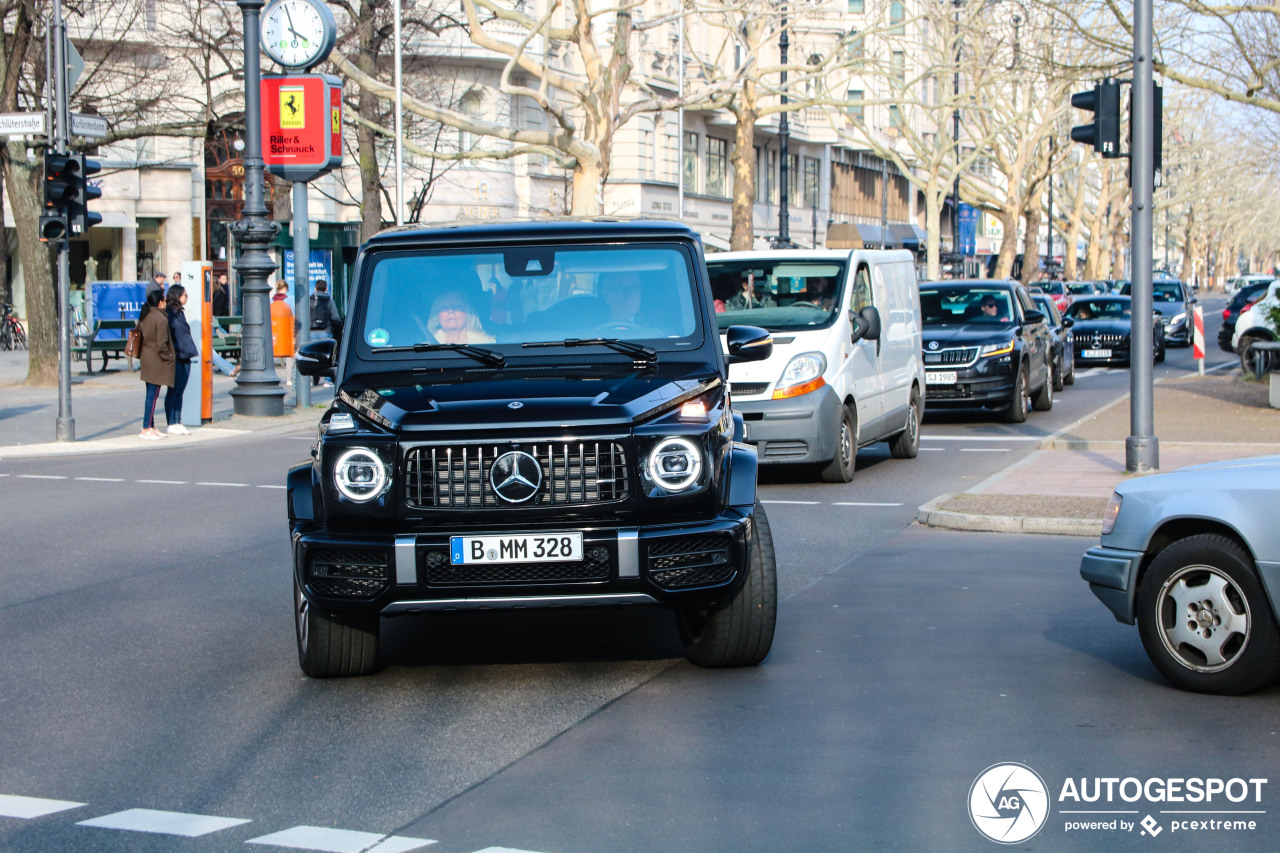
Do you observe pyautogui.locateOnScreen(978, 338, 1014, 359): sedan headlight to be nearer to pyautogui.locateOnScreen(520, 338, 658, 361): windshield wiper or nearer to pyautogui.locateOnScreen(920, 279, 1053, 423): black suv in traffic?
pyautogui.locateOnScreen(920, 279, 1053, 423): black suv in traffic

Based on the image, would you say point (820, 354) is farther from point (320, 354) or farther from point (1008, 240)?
point (1008, 240)

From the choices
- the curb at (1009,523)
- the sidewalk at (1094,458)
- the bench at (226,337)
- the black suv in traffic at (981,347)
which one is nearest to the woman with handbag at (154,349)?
the black suv in traffic at (981,347)

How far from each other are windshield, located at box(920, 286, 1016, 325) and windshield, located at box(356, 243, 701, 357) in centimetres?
1493

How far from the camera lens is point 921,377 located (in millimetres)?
17453

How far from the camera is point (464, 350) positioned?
285 inches

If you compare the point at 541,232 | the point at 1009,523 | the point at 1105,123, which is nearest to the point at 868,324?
the point at 1105,123

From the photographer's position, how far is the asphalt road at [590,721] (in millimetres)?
4988

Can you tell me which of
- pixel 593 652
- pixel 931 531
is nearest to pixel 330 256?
pixel 931 531

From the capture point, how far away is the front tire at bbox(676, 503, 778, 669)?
684cm

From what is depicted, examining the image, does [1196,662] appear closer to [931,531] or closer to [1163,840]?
[1163,840]

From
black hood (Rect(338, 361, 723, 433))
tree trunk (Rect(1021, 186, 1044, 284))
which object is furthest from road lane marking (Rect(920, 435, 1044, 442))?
tree trunk (Rect(1021, 186, 1044, 284))

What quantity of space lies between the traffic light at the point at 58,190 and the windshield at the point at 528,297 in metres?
13.0

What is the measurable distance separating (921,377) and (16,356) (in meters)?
27.5

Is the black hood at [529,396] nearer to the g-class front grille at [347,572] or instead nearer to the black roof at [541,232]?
the g-class front grille at [347,572]
